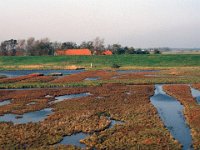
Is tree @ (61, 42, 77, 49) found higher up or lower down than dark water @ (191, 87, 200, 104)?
higher up

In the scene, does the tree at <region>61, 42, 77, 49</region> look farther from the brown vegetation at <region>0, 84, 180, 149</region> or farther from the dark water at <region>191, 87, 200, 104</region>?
the brown vegetation at <region>0, 84, 180, 149</region>

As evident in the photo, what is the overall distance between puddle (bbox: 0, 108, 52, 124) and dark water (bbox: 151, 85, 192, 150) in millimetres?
8855

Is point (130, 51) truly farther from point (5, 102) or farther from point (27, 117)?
point (27, 117)

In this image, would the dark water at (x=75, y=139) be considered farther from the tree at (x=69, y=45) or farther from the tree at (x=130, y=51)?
the tree at (x=69, y=45)

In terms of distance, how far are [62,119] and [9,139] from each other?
17.5 feet

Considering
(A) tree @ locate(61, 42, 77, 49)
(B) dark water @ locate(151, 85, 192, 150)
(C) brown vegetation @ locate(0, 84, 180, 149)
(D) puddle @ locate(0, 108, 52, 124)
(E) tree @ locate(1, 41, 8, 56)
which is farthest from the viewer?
(A) tree @ locate(61, 42, 77, 49)

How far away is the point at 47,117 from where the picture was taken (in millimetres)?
24328

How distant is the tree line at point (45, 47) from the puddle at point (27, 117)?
88588 mm

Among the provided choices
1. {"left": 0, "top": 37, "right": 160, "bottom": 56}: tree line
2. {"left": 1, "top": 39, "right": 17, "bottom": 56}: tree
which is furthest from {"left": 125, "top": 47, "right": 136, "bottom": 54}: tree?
{"left": 1, "top": 39, "right": 17, "bottom": 56}: tree

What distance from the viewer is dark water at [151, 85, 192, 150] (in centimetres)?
1878

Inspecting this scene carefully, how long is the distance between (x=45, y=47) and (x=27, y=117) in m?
99.9

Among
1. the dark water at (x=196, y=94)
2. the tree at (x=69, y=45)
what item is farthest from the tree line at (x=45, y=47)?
the dark water at (x=196, y=94)

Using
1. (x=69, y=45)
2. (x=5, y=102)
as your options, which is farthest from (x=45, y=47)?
(x=5, y=102)

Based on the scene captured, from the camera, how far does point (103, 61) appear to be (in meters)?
87.9
